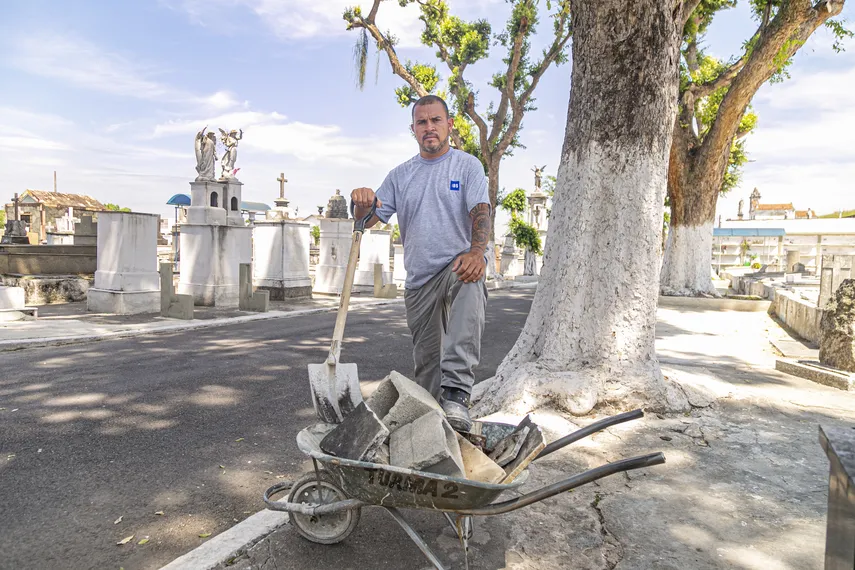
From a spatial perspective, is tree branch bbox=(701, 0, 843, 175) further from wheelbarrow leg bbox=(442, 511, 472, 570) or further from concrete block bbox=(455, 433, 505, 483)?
wheelbarrow leg bbox=(442, 511, 472, 570)

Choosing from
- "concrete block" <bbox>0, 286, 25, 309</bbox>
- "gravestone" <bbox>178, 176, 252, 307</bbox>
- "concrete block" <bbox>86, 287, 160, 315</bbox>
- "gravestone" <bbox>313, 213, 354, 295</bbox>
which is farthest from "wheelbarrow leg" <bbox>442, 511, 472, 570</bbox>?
"gravestone" <bbox>313, 213, 354, 295</bbox>

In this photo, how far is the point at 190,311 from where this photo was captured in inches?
402

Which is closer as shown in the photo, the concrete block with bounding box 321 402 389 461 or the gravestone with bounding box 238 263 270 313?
the concrete block with bounding box 321 402 389 461

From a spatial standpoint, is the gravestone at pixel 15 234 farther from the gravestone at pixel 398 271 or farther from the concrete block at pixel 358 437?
the concrete block at pixel 358 437

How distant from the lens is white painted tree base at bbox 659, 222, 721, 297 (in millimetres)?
16016

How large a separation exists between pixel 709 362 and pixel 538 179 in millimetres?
36736

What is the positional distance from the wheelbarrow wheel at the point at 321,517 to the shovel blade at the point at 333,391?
300 millimetres

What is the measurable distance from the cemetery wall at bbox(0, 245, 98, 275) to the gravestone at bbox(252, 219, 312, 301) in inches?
146

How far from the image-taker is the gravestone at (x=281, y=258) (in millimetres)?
14422

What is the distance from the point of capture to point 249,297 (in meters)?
12.2

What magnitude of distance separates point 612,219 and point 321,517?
3.31 meters

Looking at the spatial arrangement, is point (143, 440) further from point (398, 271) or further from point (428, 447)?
point (398, 271)

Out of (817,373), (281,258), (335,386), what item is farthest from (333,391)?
(281,258)

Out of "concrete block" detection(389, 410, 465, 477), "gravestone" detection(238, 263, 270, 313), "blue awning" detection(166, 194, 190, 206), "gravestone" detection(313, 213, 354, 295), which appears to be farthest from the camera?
"blue awning" detection(166, 194, 190, 206)
